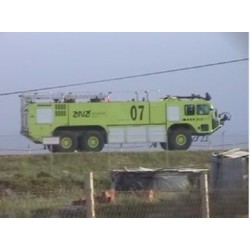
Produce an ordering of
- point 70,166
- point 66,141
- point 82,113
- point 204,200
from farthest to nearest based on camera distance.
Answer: point 66,141 < point 82,113 < point 70,166 < point 204,200

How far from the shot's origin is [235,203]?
1041 cm

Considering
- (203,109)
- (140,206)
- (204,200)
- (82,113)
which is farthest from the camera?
(203,109)

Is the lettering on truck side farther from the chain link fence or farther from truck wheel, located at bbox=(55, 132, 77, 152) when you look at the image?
the chain link fence

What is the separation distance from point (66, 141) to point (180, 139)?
4.82 metres

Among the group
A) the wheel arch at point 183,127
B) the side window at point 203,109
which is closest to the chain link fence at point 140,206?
the wheel arch at point 183,127

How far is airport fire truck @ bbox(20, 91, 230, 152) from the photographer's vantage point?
85.9 feet

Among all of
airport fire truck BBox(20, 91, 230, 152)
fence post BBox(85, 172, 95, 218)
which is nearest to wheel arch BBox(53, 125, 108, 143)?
airport fire truck BBox(20, 91, 230, 152)

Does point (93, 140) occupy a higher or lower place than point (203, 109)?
lower

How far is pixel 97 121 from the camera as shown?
26266mm

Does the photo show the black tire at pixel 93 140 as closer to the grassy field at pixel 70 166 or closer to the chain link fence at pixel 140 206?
the grassy field at pixel 70 166

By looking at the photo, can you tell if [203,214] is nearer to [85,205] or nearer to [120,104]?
[85,205]

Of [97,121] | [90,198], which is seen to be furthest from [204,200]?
[97,121]

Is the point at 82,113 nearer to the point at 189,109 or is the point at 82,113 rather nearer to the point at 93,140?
the point at 93,140

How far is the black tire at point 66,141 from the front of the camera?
26.2m
